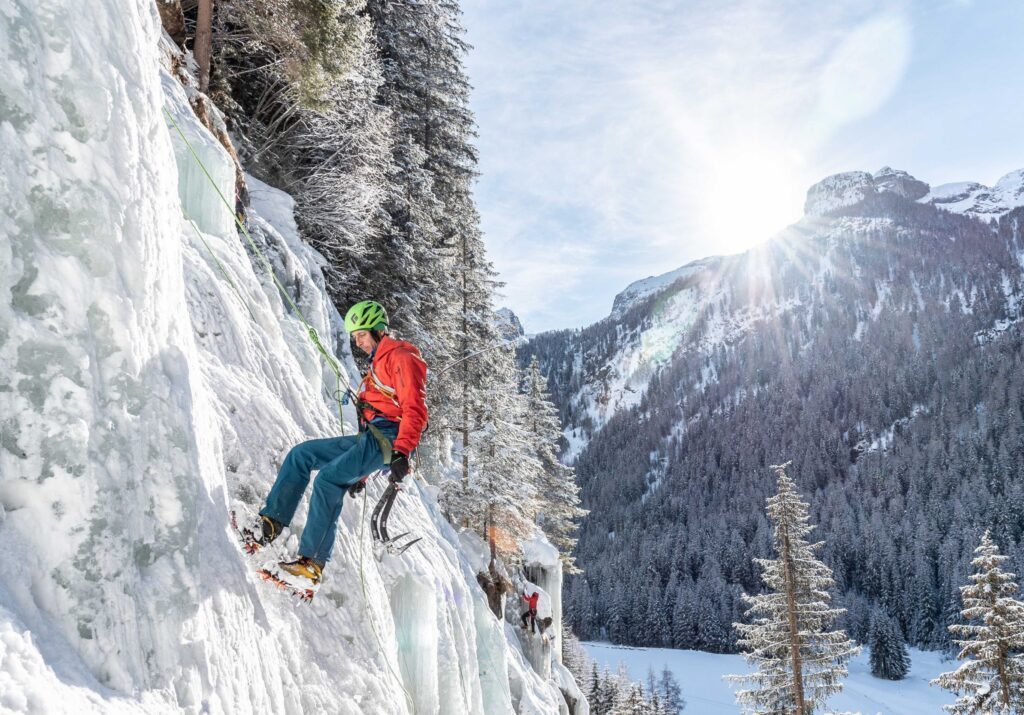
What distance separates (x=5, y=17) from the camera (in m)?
2.33

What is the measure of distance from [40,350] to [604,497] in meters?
173

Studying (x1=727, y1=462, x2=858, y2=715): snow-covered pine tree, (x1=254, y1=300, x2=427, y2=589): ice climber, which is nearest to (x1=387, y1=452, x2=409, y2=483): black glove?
(x1=254, y1=300, x2=427, y2=589): ice climber

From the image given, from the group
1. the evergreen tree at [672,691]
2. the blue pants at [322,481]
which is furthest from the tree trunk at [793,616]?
the evergreen tree at [672,691]

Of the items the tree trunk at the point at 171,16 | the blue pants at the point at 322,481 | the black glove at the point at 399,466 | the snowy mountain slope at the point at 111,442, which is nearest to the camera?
the snowy mountain slope at the point at 111,442

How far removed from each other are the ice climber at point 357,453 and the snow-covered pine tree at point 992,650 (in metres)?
18.3

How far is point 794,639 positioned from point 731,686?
61.6 m

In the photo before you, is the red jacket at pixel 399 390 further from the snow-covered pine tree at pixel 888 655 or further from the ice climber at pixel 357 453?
the snow-covered pine tree at pixel 888 655

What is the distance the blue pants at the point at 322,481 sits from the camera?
382cm

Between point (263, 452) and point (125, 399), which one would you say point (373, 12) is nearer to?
point (263, 452)

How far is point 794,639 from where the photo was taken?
1748cm

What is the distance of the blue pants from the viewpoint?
382 centimetres

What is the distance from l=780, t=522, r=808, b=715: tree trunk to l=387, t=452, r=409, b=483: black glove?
17070mm

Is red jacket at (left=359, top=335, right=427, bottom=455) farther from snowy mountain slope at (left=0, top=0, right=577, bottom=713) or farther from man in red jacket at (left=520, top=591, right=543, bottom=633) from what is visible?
man in red jacket at (left=520, top=591, right=543, bottom=633)

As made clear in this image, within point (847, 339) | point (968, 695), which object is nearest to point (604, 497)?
point (847, 339)
